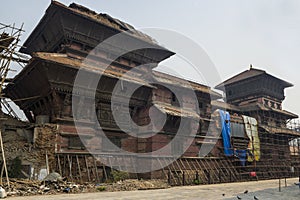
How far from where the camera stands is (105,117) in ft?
65.3

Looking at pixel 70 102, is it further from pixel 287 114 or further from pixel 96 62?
pixel 287 114

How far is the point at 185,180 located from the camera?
A: 20219 mm

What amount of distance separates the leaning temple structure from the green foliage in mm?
525

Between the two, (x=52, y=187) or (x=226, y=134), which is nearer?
(x=52, y=187)

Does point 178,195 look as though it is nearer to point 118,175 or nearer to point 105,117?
point 118,175

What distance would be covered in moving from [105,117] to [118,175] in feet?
14.3

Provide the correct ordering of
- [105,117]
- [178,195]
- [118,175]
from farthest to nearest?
[105,117]
[118,175]
[178,195]

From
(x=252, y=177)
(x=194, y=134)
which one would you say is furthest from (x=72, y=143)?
(x=252, y=177)

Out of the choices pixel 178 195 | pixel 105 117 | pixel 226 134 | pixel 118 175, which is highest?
pixel 105 117

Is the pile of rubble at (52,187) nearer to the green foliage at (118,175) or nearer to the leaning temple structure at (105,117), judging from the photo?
the leaning temple structure at (105,117)

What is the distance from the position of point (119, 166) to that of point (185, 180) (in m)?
5.18

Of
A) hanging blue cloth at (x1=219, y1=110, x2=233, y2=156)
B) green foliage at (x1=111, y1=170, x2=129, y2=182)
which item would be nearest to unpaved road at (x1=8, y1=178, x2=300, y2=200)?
green foliage at (x1=111, y1=170, x2=129, y2=182)

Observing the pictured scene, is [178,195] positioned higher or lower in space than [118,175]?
lower

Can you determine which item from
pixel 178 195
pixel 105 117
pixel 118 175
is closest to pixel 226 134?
pixel 118 175
